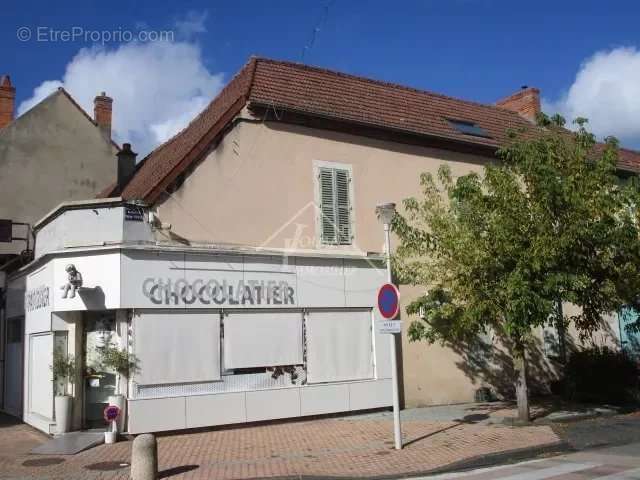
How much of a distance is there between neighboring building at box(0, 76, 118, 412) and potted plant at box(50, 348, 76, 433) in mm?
7149

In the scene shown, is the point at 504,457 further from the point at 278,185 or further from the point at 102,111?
the point at 102,111

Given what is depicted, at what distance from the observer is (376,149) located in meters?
15.9

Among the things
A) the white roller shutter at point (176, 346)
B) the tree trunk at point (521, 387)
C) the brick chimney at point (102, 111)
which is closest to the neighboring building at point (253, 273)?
the white roller shutter at point (176, 346)

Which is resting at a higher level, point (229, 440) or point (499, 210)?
point (499, 210)

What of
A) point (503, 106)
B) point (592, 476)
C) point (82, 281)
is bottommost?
point (592, 476)

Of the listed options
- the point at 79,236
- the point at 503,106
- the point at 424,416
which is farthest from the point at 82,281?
the point at 503,106

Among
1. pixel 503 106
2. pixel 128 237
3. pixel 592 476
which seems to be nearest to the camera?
pixel 592 476

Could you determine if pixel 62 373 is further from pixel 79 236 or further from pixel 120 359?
pixel 79 236

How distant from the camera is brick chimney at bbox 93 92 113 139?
74.9 ft

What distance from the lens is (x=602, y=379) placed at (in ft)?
53.6

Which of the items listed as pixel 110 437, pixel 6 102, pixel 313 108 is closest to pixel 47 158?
pixel 6 102

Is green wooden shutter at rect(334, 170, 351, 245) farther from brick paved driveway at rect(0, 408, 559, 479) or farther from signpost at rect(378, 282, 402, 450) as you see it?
signpost at rect(378, 282, 402, 450)

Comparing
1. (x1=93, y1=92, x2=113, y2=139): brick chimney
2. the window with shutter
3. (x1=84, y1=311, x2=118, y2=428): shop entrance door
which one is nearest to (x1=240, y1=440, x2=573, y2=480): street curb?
(x1=84, y1=311, x2=118, y2=428): shop entrance door

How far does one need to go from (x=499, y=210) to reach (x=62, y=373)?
8.74m
